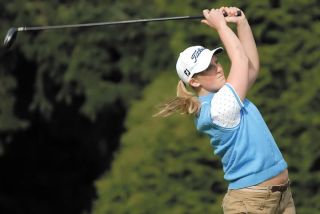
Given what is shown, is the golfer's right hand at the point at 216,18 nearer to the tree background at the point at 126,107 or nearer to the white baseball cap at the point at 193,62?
the white baseball cap at the point at 193,62

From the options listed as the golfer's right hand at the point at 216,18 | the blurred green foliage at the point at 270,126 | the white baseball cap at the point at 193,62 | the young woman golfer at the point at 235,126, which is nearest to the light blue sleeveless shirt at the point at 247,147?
the young woman golfer at the point at 235,126

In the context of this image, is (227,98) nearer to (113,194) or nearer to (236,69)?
(236,69)

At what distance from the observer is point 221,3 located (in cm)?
792

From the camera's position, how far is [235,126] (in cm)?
500

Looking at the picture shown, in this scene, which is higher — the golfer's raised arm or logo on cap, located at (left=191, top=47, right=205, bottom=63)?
logo on cap, located at (left=191, top=47, right=205, bottom=63)

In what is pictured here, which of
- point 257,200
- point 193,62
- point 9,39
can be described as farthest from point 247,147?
point 9,39

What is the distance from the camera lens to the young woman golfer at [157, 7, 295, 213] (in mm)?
4984

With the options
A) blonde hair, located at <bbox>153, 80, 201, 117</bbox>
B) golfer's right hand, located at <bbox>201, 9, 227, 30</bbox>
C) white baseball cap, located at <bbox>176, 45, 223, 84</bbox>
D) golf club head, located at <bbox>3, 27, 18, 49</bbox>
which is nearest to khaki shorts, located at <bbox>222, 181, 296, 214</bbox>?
blonde hair, located at <bbox>153, 80, 201, 117</bbox>

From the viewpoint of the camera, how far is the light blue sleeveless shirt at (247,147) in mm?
5008

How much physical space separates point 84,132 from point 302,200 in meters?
5.16

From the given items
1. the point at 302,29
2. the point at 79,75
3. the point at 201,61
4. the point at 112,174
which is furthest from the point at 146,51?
the point at 201,61

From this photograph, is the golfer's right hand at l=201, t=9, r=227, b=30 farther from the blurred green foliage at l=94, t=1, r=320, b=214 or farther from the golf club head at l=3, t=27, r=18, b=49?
the blurred green foliage at l=94, t=1, r=320, b=214

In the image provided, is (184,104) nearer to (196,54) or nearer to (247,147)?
(196,54)

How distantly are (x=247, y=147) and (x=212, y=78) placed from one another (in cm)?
39
